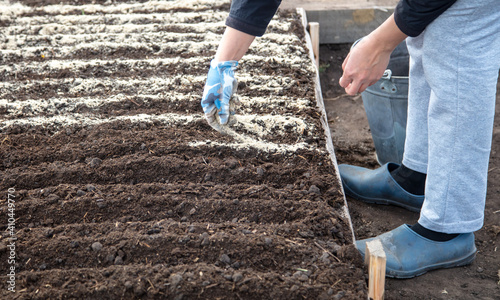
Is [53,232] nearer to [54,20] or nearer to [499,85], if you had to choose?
[54,20]

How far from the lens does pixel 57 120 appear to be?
2.22m

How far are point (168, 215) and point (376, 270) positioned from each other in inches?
29.5

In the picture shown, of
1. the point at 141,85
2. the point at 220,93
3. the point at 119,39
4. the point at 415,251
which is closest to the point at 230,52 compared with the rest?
the point at 220,93

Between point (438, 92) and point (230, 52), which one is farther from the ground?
point (230, 52)

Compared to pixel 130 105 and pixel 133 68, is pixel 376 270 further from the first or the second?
pixel 133 68

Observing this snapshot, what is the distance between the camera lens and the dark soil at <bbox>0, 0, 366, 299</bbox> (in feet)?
4.45

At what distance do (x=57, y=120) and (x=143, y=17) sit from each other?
1336 millimetres

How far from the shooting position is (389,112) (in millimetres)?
2213

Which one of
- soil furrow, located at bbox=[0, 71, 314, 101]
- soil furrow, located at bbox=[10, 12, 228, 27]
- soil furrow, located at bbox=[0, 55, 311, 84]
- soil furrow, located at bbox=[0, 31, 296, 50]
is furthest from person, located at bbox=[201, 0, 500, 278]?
soil furrow, located at bbox=[10, 12, 228, 27]

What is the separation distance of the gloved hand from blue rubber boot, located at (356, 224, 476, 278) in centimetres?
79

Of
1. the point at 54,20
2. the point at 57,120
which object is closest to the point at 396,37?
the point at 57,120

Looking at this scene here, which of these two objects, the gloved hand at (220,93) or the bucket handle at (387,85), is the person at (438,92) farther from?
the bucket handle at (387,85)

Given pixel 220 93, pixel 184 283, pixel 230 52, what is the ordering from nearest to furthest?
pixel 184 283 < pixel 230 52 < pixel 220 93

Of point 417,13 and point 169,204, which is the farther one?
point 169,204
